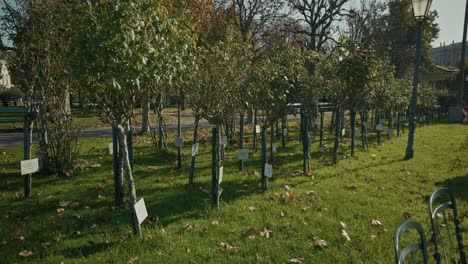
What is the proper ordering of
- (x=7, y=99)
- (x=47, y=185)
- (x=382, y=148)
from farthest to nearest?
(x=7, y=99), (x=382, y=148), (x=47, y=185)

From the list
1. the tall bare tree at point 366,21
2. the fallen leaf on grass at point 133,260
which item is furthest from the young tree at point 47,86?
the tall bare tree at point 366,21

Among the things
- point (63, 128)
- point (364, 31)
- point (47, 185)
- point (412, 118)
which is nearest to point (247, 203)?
point (47, 185)

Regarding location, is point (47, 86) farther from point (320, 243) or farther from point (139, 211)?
point (320, 243)

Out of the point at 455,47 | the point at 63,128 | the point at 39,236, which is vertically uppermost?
the point at 455,47

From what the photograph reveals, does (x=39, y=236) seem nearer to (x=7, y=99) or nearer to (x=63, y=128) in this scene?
(x=63, y=128)

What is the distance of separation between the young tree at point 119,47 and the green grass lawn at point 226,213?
746 millimetres

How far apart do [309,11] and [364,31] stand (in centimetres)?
563

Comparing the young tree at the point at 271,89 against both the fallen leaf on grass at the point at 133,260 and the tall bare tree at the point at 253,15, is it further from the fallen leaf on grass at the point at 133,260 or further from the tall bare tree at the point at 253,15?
the tall bare tree at the point at 253,15

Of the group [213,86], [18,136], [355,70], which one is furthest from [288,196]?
[18,136]

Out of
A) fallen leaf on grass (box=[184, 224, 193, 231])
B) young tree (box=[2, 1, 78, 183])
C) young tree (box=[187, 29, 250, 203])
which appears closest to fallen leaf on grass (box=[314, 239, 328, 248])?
fallen leaf on grass (box=[184, 224, 193, 231])

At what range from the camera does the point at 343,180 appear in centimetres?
744

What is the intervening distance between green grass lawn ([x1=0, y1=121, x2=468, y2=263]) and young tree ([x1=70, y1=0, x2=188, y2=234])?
746mm

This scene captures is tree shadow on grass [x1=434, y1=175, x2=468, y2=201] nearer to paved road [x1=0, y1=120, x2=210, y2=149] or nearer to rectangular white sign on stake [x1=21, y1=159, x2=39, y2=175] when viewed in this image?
rectangular white sign on stake [x1=21, y1=159, x2=39, y2=175]

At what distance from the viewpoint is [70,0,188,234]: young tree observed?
12.0 ft
